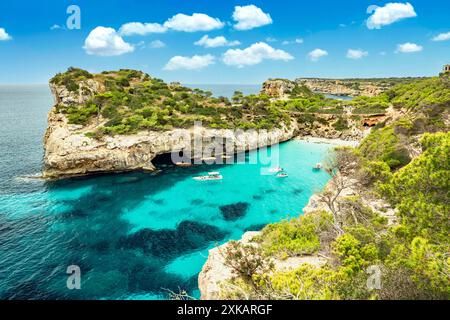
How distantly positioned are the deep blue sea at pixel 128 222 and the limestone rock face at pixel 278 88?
166ft

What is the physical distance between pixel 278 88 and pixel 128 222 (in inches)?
2823

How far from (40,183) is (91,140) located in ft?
23.1

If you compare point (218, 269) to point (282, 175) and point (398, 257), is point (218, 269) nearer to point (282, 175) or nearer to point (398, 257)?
point (398, 257)

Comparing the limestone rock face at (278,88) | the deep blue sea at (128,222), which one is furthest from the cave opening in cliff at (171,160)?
the limestone rock face at (278,88)

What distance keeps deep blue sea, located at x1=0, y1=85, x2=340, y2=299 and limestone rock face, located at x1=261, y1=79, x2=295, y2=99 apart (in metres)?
50.5

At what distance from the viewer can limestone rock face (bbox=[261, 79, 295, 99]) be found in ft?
266

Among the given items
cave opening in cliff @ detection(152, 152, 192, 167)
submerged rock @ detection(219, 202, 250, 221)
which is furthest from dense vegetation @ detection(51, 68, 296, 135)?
submerged rock @ detection(219, 202, 250, 221)

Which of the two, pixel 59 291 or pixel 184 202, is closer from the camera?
pixel 59 291

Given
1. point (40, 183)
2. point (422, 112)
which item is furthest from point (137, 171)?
point (422, 112)

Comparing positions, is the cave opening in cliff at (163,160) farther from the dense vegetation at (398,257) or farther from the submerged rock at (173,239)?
the dense vegetation at (398,257)

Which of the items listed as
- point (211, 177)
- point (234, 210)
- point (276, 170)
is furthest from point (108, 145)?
point (276, 170)

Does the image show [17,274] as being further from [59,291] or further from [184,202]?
[184,202]

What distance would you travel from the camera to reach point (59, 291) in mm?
13453
